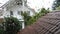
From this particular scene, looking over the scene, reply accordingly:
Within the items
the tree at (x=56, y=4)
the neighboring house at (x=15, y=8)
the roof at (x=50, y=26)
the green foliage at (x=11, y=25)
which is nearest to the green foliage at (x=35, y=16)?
the green foliage at (x=11, y=25)

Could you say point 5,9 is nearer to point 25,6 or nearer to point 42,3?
point 25,6

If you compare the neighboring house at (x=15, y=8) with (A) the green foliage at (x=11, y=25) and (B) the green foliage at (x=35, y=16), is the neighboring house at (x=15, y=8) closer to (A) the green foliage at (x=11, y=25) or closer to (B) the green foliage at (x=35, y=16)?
(B) the green foliage at (x=35, y=16)

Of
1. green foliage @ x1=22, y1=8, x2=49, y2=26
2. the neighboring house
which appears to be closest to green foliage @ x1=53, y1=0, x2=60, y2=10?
the neighboring house

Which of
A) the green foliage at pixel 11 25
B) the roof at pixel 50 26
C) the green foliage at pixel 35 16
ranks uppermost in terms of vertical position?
the roof at pixel 50 26

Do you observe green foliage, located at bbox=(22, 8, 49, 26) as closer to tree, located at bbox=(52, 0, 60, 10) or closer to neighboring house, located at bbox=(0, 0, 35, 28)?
neighboring house, located at bbox=(0, 0, 35, 28)

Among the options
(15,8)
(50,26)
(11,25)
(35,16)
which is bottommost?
(11,25)

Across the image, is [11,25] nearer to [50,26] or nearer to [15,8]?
[15,8]

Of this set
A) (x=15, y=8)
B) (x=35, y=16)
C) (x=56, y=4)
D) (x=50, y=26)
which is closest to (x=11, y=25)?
(x=35, y=16)

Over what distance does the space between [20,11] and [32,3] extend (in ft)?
22.1

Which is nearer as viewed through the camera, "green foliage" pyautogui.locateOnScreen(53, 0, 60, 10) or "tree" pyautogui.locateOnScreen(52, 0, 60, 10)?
"tree" pyautogui.locateOnScreen(52, 0, 60, 10)

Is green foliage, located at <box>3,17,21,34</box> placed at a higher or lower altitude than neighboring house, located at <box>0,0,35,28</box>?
lower

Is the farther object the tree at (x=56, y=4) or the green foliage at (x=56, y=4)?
the green foliage at (x=56, y=4)

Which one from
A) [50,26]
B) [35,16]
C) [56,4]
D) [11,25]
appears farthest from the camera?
[56,4]

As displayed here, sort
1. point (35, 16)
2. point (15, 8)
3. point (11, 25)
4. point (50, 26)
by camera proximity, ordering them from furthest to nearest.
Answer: point (15, 8)
point (35, 16)
point (11, 25)
point (50, 26)
